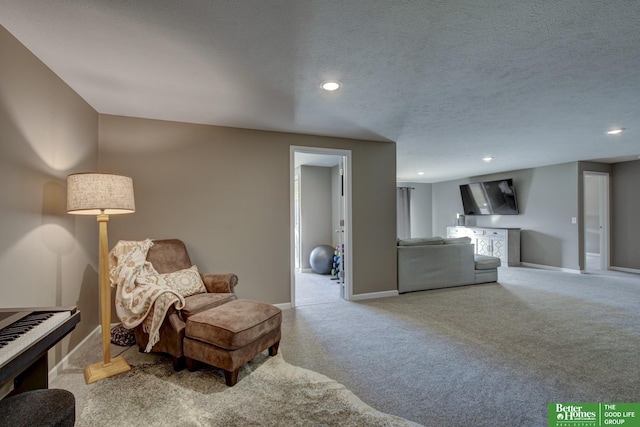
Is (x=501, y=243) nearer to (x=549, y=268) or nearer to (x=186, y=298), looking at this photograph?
(x=549, y=268)

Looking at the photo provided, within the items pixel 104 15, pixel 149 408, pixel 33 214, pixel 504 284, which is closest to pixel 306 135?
pixel 104 15

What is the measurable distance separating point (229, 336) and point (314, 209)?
4544 mm

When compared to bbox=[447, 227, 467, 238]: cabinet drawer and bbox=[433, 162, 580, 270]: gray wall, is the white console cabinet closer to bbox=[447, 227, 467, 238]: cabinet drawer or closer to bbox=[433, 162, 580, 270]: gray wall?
bbox=[433, 162, 580, 270]: gray wall

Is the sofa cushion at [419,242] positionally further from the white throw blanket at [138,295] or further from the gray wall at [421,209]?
the gray wall at [421,209]

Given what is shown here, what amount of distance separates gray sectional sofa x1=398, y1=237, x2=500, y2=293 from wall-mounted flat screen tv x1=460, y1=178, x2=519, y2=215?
102 inches

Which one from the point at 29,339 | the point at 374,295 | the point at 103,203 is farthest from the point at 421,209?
the point at 29,339

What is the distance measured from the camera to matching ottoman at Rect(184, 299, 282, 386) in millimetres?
2066

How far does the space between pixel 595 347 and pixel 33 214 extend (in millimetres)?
4494

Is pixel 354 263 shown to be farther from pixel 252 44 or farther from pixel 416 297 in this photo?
pixel 252 44

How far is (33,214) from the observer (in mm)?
2057

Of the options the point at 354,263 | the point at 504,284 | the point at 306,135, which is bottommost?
the point at 504,284

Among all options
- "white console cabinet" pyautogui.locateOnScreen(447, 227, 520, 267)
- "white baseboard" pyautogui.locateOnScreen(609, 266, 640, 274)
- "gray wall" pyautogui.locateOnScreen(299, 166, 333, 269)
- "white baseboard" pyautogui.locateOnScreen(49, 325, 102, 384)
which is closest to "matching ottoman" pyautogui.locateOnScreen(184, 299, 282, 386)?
"white baseboard" pyautogui.locateOnScreen(49, 325, 102, 384)

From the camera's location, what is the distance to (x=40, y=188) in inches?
83.8
